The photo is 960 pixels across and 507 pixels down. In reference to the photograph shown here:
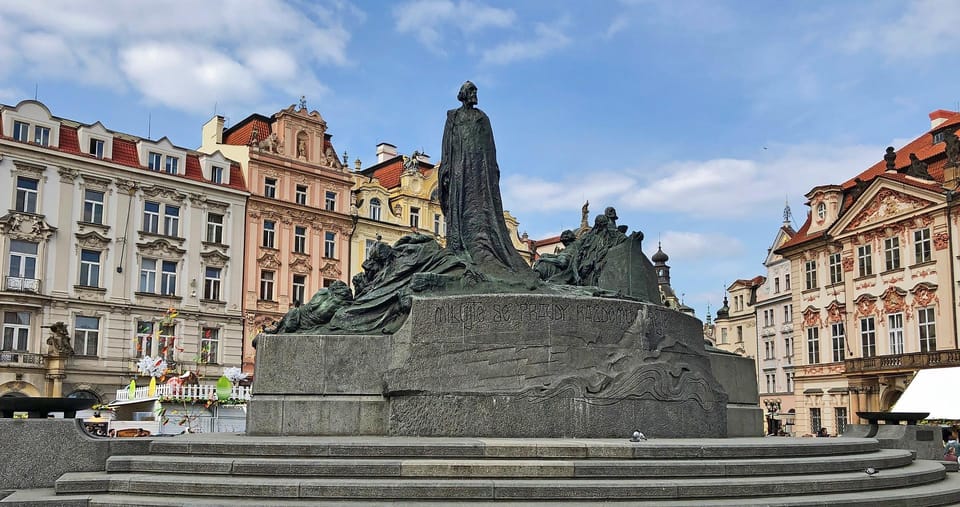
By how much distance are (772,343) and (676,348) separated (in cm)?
4265

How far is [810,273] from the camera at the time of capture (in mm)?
43719

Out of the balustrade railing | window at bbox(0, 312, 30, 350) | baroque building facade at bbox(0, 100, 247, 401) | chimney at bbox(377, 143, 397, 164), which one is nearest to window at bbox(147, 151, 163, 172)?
baroque building facade at bbox(0, 100, 247, 401)

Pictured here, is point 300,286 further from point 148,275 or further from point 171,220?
point 148,275

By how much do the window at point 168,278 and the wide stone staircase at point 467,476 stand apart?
3109cm

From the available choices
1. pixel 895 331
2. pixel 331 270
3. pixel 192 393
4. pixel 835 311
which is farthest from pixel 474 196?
pixel 835 311

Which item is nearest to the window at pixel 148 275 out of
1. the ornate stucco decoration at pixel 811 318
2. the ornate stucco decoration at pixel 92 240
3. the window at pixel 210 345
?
the ornate stucco decoration at pixel 92 240

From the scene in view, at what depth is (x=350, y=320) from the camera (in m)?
11.4

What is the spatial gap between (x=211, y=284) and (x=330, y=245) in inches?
264

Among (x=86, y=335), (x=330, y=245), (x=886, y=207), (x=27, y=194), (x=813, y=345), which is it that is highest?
(x=886, y=207)

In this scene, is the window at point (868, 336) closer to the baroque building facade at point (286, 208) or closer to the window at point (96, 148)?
the baroque building facade at point (286, 208)

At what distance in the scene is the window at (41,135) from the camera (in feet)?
116

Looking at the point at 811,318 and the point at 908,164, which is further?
the point at 811,318

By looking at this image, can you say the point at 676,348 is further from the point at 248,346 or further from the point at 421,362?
the point at 248,346

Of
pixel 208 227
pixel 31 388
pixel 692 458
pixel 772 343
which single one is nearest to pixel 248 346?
pixel 208 227
